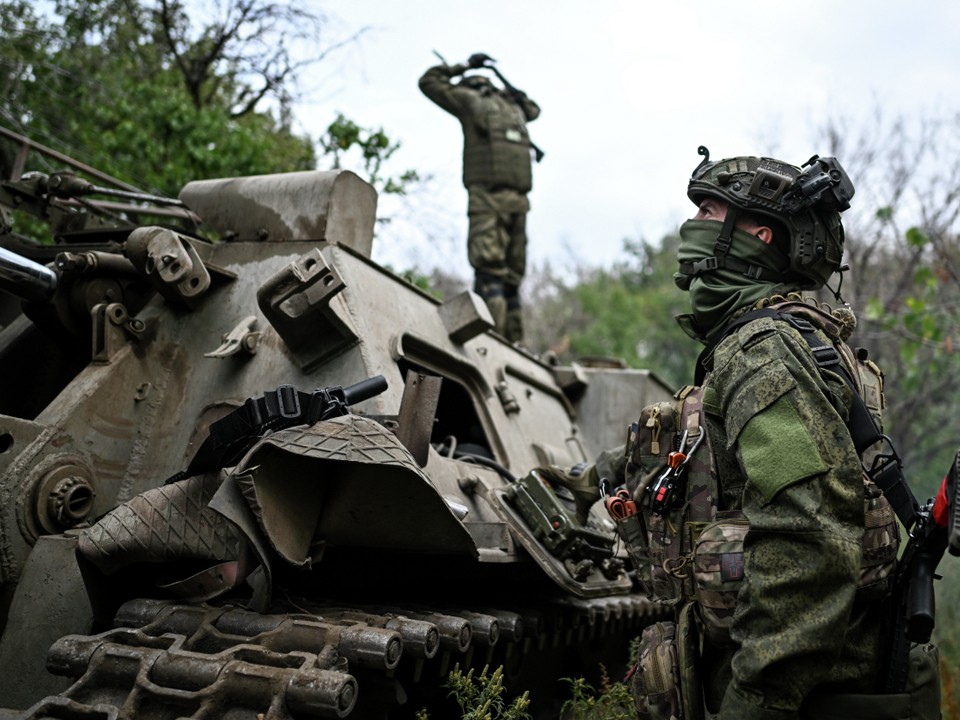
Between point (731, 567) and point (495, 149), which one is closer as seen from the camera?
point (731, 567)

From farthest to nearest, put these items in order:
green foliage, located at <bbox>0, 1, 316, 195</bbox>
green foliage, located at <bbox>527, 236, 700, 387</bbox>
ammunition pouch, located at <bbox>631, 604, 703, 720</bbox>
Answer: green foliage, located at <bbox>527, 236, 700, 387</bbox> → green foliage, located at <bbox>0, 1, 316, 195</bbox> → ammunition pouch, located at <bbox>631, 604, 703, 720</bbox>

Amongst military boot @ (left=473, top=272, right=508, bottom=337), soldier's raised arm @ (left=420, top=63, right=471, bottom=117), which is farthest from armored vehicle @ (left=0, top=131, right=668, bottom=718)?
soldier's raised arm @ (left=420, top=63, right=471, bottom=117)

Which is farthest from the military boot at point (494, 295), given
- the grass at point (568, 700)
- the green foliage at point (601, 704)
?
the green foliage at point (601, 704)

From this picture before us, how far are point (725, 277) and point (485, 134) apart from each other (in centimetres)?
533

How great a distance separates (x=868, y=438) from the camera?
9.15 feet

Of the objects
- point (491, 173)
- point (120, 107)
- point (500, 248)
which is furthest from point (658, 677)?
point (120, 107)

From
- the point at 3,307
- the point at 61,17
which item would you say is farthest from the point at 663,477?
the point at 61,17

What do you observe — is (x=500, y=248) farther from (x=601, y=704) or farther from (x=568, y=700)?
(x=601, y=704)

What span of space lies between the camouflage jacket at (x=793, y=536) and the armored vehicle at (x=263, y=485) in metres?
0.98

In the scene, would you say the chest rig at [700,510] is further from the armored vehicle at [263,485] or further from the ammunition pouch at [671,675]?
the armored vehicle at [263,485]

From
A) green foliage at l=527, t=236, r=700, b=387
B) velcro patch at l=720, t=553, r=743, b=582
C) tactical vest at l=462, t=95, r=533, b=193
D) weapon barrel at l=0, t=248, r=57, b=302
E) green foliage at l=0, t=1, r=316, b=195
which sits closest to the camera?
velcro patch at l=720, t=553, r=743, b=582

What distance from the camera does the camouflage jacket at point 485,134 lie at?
824cm

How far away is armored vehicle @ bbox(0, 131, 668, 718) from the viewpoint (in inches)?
120

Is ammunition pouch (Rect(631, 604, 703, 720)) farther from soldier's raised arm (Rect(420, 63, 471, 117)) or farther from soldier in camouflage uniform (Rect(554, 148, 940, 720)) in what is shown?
soldier's raised arm (Rect(420, 63, 471, 117))
